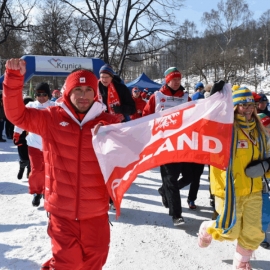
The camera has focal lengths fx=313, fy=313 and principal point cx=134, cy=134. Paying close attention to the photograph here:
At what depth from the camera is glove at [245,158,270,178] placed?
9.07ft

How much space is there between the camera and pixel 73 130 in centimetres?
240

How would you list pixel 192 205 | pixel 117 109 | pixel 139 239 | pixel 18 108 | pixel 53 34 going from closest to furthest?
pixel 18 108 → pixel 139 239 → pixel 117 109 → pixel 192 205 → pixel 53 34

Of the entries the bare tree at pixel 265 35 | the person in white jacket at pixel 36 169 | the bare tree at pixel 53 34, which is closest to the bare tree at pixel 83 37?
the bare tree at pixel 53 34

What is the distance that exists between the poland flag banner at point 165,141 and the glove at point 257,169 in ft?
1.83

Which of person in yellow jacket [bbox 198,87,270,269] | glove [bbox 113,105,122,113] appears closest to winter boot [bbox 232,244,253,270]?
person in yellow jacket [bbox 198,87,270,269]

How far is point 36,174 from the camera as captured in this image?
15.8 ft

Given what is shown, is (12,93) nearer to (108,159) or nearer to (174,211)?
(108,159)

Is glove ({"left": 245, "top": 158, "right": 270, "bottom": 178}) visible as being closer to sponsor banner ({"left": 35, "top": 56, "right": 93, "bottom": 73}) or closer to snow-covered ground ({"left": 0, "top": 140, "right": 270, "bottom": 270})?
snow-covered ground ({"left": 0, "top": 140, "right": 270, "bottom": 270})

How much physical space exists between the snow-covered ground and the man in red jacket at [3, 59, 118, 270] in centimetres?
82

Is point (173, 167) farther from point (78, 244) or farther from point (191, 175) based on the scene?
point (78, 244)

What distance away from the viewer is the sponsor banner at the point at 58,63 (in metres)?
12.4

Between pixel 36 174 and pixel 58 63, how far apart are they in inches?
343

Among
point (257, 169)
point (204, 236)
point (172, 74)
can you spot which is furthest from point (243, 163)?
point (172, 74)

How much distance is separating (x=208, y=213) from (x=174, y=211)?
2.39 ft
